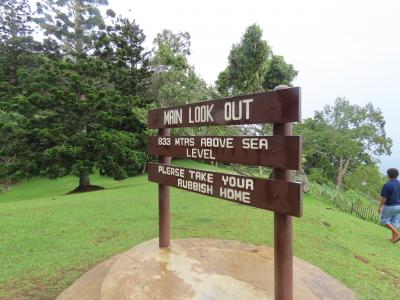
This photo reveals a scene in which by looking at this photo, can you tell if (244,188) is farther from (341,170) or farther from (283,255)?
(341,170)

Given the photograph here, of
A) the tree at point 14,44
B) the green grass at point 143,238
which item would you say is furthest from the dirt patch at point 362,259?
the tree at point 14,44

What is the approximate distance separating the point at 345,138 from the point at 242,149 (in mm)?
29099

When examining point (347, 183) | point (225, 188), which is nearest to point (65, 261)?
point (225, 188)

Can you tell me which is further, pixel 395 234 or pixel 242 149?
pixel 395 234

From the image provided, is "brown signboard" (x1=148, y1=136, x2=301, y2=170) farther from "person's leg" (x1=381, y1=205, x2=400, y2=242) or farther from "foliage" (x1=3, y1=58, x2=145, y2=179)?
"foliage" (x1=3, y1=58, x2=145, y2=179)

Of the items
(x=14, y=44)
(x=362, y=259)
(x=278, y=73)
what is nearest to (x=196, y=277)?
(x=362, y=259)

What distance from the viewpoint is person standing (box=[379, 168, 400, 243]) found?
6078mm

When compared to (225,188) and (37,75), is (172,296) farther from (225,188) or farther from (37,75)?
(37,75)

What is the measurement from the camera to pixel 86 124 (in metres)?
16.2

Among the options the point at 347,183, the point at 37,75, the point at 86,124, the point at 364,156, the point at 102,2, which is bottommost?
the point at 347,183

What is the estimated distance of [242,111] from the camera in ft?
9.54

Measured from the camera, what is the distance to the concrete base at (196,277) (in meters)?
3.01

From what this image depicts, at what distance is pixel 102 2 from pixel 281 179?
19.6 m

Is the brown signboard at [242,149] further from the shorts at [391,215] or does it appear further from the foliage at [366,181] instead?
the foliage at [366,181]
